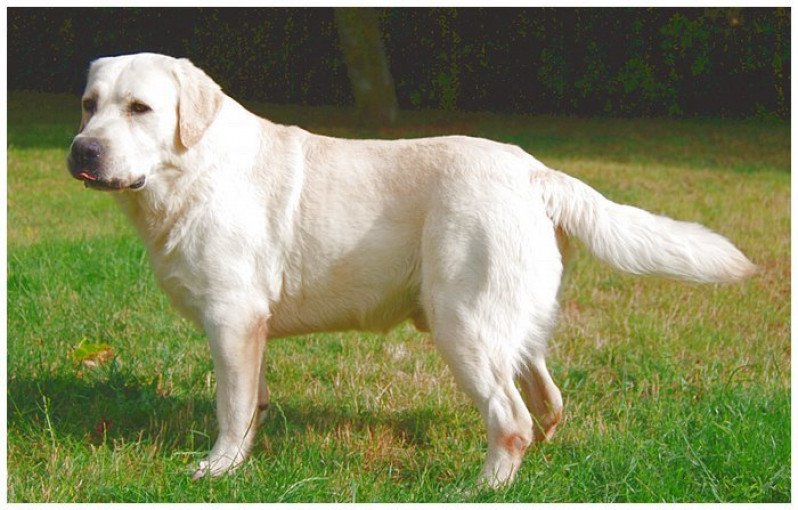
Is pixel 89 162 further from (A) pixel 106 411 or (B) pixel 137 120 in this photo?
(A) pixel 106 411

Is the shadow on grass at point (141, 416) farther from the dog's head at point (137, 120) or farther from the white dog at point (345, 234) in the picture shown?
the dog's head at point (137, 120)

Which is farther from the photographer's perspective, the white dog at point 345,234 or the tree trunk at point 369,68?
the tree trunk at point 369,68

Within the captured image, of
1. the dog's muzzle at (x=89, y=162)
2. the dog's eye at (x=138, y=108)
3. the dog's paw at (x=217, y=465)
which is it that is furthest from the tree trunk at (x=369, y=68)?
the dog's paw at (x=217, y=465)

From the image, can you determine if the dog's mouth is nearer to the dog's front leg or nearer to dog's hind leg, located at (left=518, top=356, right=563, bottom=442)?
the dog's front leg

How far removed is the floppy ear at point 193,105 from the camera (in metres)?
3.34

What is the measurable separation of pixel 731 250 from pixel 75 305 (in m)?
3.28

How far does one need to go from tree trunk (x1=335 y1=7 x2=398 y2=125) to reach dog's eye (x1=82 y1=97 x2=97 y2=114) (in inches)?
417

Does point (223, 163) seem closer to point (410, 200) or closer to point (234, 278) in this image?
point (234, 278)

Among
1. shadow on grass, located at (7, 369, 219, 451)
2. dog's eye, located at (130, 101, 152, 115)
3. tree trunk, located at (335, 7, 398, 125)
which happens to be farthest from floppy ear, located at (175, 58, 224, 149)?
tree trunk, located at (335, 7, 398, 125)

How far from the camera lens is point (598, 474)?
317 cm

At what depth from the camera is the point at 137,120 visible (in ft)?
10.8

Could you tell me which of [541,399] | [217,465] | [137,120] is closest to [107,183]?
[137,120]

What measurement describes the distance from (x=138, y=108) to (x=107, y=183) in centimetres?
29

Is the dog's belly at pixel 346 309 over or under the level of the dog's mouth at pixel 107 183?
under
